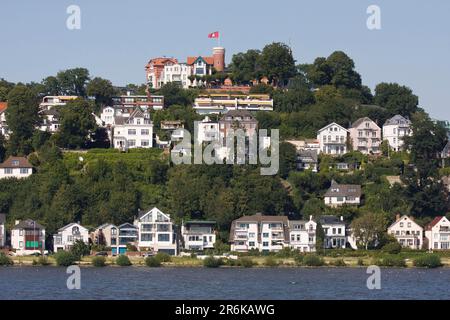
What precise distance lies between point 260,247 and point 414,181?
10.3 m

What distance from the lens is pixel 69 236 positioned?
2420 inches

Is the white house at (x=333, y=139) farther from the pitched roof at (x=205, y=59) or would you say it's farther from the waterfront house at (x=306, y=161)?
the pitched roof at (x=205, y=59)

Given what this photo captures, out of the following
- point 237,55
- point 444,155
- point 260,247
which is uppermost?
point 237,55

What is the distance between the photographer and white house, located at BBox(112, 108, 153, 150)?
76500mm

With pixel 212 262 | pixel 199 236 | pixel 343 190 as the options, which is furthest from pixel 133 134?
pixel 212 262

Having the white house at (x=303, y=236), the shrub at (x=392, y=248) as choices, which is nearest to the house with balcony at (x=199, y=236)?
the white house at (x=303, y=236)

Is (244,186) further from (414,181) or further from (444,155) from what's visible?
(444,155)

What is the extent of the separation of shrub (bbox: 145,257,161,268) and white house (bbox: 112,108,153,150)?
2053cm

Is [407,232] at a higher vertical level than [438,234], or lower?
higher

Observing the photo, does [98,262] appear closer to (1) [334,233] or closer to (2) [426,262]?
(1) [334,233]

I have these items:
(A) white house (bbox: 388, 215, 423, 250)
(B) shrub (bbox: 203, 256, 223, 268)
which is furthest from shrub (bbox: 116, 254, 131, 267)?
(A) white house (bbox: 388, 215, 423, 250)

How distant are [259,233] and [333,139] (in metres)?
16.6

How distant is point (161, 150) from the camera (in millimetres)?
74125
